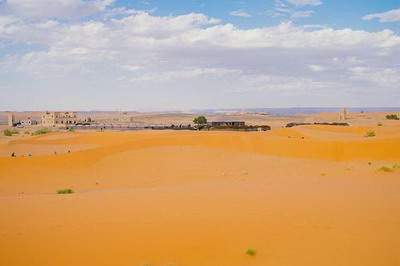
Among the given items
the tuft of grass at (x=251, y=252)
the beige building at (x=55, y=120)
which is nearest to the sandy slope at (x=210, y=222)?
the tuft of grass at (x=251, y=252)

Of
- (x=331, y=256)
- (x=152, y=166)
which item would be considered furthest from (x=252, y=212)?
(x=152, y=166)

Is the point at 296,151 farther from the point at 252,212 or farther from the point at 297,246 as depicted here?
the point at 297,246

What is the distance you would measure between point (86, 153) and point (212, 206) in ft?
62.3

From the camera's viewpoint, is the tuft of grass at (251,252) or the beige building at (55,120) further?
the beige building at (55,120)

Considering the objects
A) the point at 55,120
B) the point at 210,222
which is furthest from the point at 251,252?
the point at 55,120

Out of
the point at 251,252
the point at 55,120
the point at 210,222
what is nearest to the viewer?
the point at 251,252

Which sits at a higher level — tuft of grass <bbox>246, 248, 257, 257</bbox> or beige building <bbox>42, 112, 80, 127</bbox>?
beige building <bbox>42, 112, 80, 127</bbox>

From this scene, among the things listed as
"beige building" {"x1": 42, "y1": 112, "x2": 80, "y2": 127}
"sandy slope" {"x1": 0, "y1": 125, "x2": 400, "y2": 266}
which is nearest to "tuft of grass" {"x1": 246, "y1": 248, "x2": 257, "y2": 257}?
"sandy slope" {"x1": 0, "y1": 125, "x2": 400, "y2": 266}

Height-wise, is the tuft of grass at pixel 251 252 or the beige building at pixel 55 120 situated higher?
the beige building at pixel 55 120

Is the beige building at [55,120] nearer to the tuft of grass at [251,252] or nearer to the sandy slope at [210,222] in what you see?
the sandy slope at [210,222]

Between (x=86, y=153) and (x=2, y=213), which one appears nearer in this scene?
(x=2, y=213)

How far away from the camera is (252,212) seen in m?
10.3

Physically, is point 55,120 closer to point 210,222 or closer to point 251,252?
point 210,222

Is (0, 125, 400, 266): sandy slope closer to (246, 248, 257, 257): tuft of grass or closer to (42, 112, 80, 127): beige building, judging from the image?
(246, 248, 257, 257): tuft of grass
